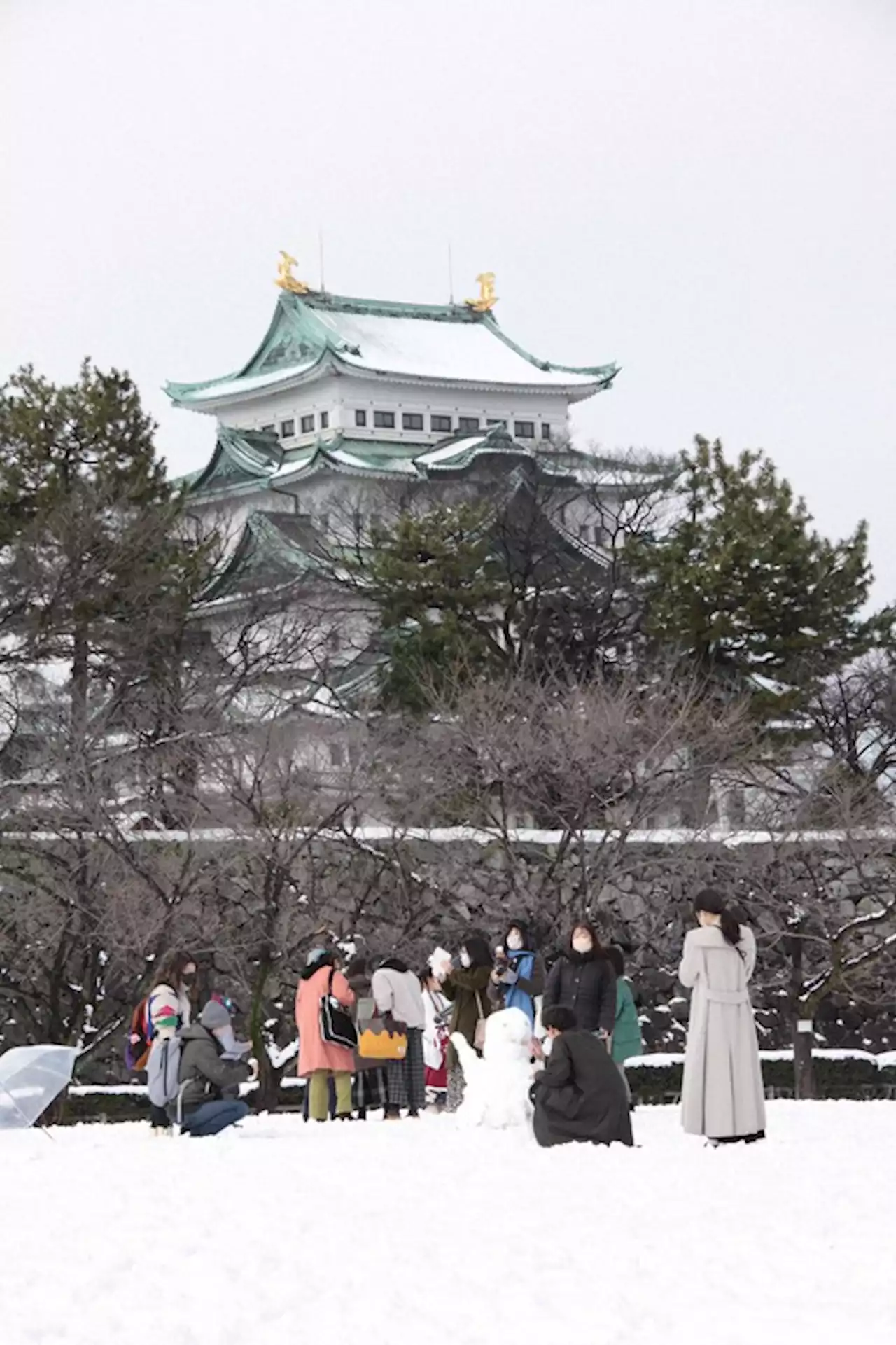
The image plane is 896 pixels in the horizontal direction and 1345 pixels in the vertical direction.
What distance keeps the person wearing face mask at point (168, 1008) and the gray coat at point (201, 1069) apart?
26 centimetres

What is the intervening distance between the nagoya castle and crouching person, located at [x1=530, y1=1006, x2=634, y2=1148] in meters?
23.9

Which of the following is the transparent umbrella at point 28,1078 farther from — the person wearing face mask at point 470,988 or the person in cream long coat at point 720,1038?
the person in cream long coat at point 720,1038

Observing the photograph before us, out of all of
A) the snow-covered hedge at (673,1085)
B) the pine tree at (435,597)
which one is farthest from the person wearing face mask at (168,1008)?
the pine tree at (435,597)

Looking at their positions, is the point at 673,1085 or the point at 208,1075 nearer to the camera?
the point at 208,1075

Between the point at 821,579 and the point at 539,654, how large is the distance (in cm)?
346

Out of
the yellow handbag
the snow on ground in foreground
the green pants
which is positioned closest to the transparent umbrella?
the snow on ground in foreground

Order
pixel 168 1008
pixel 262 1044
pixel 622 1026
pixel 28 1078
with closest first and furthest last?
pixel 168 1008, pixel 28 1078, pixel 622 1026, pixel 262 1044

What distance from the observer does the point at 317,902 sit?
24.4 meters

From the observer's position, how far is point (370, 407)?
43.3 metres

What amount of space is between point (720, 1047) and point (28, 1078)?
3886 millimetres

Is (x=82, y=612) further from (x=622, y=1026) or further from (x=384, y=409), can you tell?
(x=384, y=409)

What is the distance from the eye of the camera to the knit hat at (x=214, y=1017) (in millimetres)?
12586

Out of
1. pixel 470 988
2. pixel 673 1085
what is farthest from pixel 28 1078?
pixel 673 1085

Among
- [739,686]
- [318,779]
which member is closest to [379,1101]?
[318,779]
